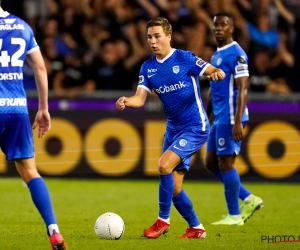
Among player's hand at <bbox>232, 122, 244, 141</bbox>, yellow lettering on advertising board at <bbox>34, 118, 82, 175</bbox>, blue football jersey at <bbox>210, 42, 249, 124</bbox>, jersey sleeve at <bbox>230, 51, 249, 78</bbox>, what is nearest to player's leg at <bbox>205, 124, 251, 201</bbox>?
blue football jersey at <bbox>210, 42, 249, 124</bbox>

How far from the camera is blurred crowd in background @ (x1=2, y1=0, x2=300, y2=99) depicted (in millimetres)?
14898

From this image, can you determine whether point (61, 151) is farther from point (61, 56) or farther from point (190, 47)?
point (190, 47)

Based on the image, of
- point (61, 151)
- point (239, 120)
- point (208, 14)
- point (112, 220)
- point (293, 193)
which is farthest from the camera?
point (208, 14)

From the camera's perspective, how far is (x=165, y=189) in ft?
26.7

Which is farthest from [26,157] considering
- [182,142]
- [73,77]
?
[73,77]

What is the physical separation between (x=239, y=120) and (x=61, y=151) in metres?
5.52

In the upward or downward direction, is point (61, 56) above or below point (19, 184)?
above

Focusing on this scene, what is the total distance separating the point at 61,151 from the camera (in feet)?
47.5

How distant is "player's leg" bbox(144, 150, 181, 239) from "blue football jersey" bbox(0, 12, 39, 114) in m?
1.72

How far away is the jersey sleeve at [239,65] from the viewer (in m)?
9.71

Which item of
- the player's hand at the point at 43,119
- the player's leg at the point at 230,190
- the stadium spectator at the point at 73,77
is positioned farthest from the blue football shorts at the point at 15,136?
the stadium spectator at the point at 73,77

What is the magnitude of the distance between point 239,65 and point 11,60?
357 cm

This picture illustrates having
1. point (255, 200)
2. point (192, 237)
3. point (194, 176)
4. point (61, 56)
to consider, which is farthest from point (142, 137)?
point (192, 237)

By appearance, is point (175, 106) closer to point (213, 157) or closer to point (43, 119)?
point (43, 119)
